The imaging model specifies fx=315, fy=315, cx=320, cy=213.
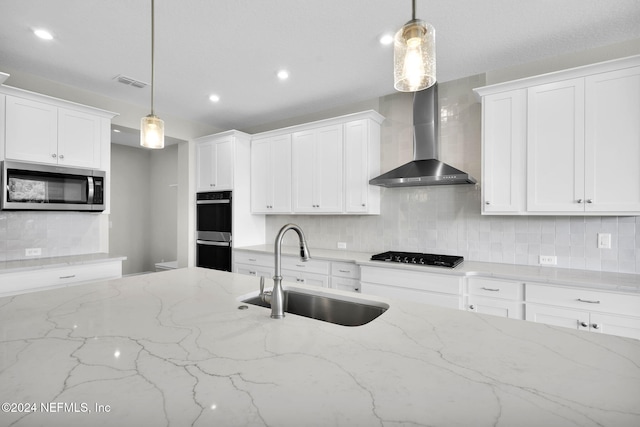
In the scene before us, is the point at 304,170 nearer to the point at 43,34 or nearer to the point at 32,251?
the point at 43,34

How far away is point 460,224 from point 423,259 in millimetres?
598

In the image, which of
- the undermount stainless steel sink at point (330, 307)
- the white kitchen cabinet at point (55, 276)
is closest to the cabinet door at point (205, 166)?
the white kitchen cabinet at point (55, 276)

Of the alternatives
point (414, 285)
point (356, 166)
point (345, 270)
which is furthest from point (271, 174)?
point (414, 285)

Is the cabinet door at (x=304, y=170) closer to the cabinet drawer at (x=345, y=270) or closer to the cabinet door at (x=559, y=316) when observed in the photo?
the cabinet drawer at (x=345, y=270)

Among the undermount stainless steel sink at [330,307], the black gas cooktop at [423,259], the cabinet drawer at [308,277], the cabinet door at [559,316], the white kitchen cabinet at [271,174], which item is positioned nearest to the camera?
the undermount stainless steel sink at [330,307]

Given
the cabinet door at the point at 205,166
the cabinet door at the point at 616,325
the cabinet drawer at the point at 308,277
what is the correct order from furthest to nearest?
the cabinet door at the point at 205,166, the cabinet drawer at the point at 308,277, the cabinet door at the point at 616,325

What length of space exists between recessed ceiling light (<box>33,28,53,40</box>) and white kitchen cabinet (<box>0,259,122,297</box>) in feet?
6.00

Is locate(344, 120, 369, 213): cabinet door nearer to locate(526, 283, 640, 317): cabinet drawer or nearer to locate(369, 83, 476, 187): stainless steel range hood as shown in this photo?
locate(369, 83, 476, 187): stainless steel range hood

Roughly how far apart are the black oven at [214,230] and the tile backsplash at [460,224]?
1.23 meters

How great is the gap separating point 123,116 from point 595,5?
4342 mm

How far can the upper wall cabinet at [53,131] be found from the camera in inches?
106

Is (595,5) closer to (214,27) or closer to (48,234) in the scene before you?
(214,27)

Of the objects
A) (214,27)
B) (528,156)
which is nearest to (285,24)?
(214,27)

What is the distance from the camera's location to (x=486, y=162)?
104 inches
